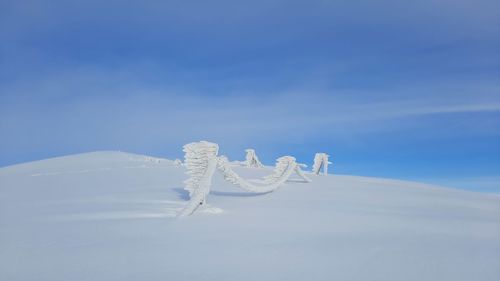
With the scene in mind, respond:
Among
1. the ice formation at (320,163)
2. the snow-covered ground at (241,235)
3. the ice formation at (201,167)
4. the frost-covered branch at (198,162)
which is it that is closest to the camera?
the snow-covered ground at (241,235)

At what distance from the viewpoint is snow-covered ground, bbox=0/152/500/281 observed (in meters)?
4.26

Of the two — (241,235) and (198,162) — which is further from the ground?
(198,162)

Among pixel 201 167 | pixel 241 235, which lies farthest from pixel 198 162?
pixel 241 235

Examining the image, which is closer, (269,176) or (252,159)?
(269,176)

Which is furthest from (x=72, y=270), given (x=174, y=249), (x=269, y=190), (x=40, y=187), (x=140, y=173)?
(x=140, y=173)

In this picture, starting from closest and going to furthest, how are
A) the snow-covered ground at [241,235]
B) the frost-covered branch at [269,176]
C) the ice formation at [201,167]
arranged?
the snow-covered ground at [241,235] → the ice formation at [201,167] → the frost-covered branch at [269,176]

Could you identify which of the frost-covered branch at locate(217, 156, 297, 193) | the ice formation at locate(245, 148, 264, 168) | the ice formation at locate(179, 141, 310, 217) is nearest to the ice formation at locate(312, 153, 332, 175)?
the ice formation at locate(245, 148, 264, 168)

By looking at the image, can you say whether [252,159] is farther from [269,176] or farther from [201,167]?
[201,167]

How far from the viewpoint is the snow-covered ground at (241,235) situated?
168 inches

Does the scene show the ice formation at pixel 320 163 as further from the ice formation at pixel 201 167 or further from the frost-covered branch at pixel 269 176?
the ice formation at pixel 201 167

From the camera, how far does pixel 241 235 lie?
5734 millimetres

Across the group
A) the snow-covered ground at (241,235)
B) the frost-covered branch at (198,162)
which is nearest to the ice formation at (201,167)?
the frost-covered branch at (198,162)

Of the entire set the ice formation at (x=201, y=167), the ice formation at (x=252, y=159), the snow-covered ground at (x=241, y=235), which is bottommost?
the snow-covered ground at (x=241, y=235)

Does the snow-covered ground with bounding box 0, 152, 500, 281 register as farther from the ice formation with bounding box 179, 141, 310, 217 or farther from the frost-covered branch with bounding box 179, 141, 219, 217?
the frost-covered branch with bounding box 179, 141, 219, 217
